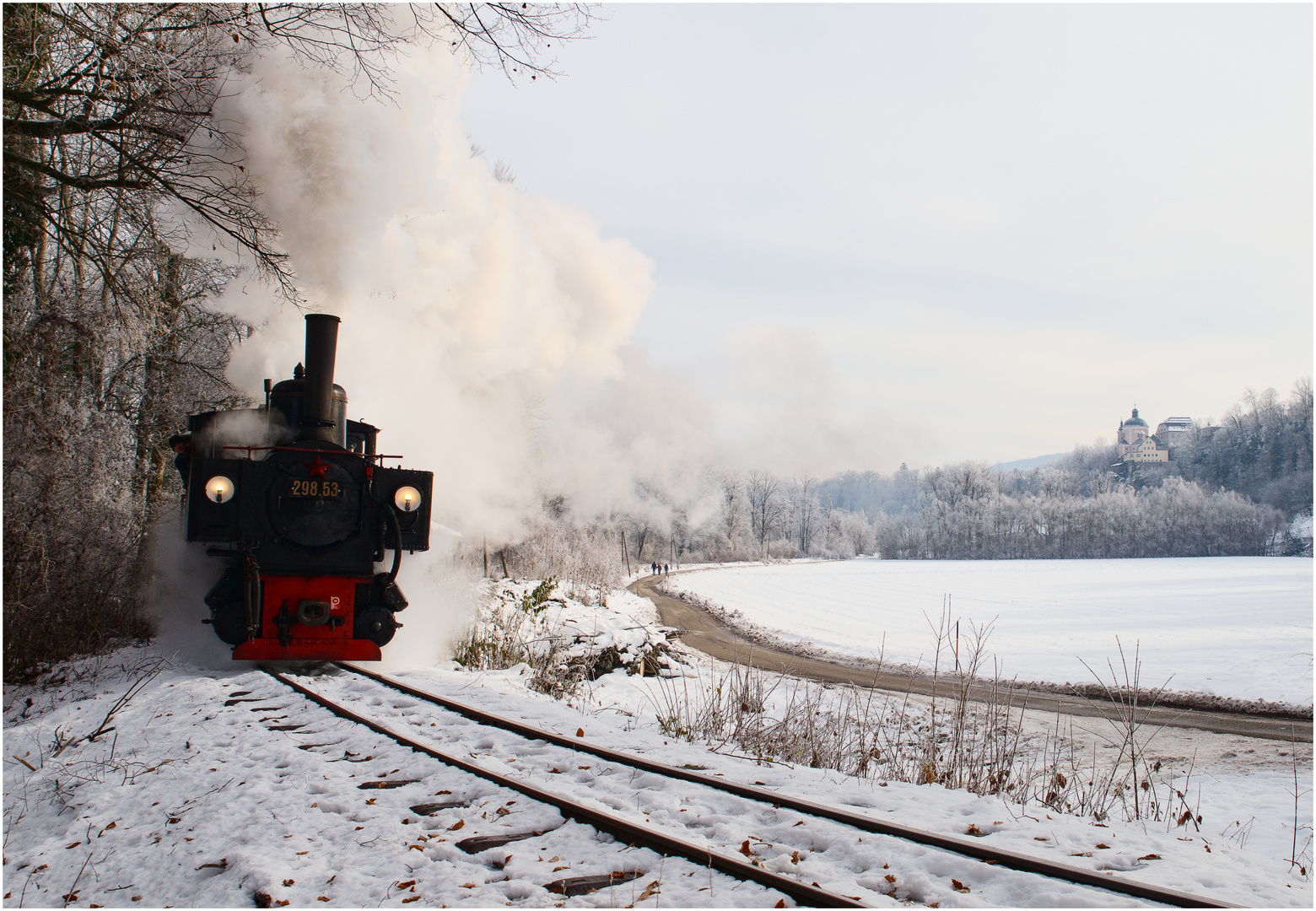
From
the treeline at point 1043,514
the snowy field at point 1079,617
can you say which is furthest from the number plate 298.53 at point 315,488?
the treeline at point 1043,514

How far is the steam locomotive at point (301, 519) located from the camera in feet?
24.9

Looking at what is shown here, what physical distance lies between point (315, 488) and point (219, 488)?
849 millimetres

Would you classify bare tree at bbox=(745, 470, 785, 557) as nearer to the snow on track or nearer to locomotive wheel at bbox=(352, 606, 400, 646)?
locomotive wheel at bbox=(352, 606, 400, 646)

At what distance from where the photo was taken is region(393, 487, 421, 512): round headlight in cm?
819

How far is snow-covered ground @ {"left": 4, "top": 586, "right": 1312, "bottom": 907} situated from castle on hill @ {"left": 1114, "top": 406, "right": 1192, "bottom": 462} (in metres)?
142

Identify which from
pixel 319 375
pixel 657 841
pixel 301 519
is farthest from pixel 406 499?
pixel 657 841

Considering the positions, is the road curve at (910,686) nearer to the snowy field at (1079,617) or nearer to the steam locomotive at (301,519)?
the snowy field at (1079,617)

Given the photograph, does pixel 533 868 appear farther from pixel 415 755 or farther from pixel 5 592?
pixel 5 592

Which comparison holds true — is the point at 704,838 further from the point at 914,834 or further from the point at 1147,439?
the point at 1147,439

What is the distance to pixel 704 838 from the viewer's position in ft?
11.8

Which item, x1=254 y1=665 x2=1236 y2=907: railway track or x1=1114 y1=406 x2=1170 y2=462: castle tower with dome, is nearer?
x1=254 y1=665 x2=1236 y2=907: railway track

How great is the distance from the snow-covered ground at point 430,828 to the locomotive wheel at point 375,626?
1.81 metres

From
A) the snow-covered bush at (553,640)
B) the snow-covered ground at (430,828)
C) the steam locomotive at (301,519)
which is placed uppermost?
the steam locomotive at (301,519)

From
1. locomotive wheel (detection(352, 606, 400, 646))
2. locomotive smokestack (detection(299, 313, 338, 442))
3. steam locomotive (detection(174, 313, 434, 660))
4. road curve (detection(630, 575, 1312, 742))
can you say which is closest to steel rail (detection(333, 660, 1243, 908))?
road curve (detection(630, 575, 1312, 742))
